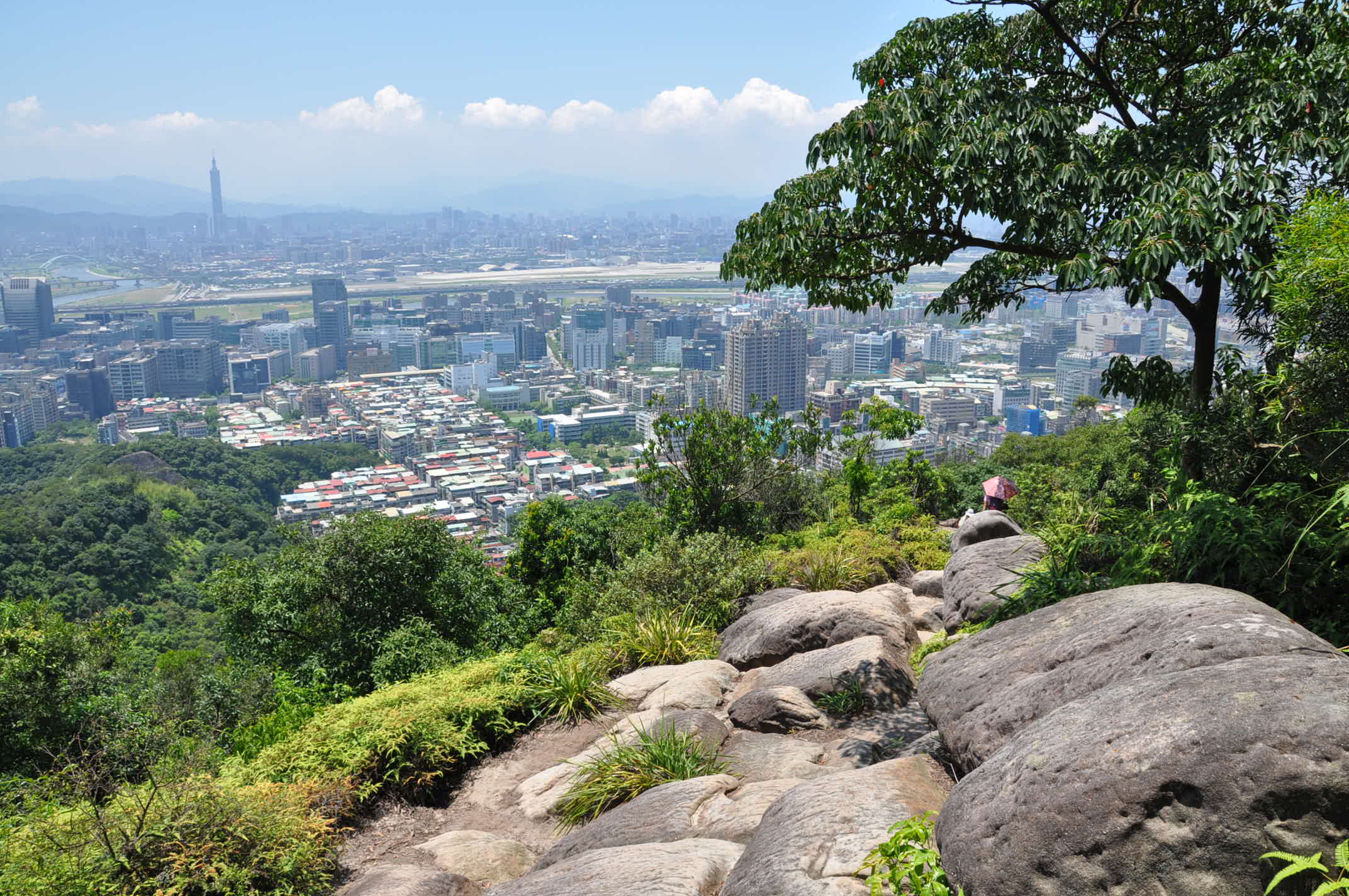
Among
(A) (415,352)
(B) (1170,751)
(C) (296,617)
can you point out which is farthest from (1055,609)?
(A) (415,352)

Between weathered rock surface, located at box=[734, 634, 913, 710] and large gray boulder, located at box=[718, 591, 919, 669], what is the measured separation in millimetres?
331

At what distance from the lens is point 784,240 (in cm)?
457

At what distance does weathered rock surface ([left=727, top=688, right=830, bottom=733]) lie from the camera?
15.5 ft

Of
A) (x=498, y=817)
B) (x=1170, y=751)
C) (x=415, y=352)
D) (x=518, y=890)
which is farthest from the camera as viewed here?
(x=415, y=352)

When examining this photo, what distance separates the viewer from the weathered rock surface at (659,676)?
18.7 feet

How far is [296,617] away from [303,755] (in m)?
3.67

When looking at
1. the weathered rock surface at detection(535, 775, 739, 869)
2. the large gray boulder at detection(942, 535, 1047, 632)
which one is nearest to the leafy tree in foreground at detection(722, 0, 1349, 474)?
the large gray boulder at detection(942, 535, 1047, 632)

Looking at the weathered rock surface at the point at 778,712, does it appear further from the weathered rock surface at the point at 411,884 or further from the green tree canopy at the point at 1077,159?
the green tree canopy at the point at 1077,159

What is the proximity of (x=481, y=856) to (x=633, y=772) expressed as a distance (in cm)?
80

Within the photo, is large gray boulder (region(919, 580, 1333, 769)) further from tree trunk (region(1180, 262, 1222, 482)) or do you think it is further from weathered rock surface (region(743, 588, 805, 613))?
weathered rock surface (region(743, 588, 805, 613))

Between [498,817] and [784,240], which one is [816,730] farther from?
[784,240]

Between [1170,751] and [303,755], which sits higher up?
[1170,751]

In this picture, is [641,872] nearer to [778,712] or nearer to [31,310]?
[778,712]

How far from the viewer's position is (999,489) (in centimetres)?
1014
